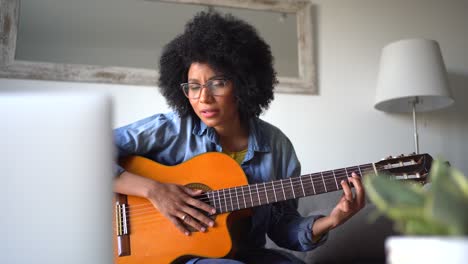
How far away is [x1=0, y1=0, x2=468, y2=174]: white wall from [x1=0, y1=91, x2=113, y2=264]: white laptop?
4.70 ft

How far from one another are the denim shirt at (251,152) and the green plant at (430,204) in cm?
89

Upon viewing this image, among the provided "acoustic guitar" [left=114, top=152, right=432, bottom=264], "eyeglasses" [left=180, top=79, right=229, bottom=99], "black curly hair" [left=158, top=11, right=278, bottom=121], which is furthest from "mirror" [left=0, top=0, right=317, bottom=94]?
"acoustic guitar" [left=114, top=152, right=432, bottom=264]

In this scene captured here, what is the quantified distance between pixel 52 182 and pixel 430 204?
0.32 metres


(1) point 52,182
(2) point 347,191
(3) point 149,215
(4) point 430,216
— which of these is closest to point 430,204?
(4) point 430,216

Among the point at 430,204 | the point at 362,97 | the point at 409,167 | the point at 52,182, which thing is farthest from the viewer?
the point at 362,97

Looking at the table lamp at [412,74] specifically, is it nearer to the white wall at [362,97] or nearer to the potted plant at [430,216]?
the white wall at [362,97]

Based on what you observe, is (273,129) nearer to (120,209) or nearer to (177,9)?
(120,209)

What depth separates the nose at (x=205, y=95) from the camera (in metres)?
1.19

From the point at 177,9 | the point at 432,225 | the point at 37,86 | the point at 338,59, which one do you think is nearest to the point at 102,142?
the point at 432,225

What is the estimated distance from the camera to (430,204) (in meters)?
0.27

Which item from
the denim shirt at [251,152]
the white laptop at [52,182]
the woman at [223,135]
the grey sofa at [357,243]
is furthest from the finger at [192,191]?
the white laptop at [52,182]

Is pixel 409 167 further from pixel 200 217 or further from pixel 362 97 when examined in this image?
pixel 362 97

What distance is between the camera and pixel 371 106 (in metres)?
2.14

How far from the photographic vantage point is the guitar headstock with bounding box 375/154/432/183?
100 centimetres
